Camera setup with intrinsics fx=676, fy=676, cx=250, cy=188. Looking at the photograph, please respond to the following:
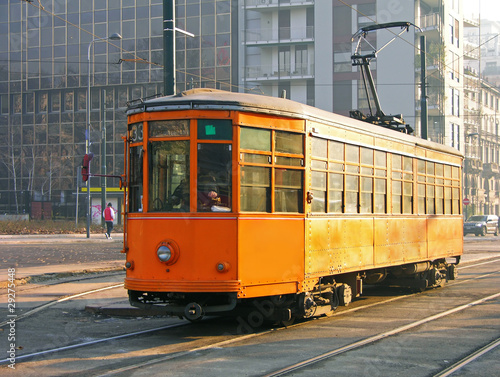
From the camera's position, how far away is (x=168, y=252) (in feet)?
25.5

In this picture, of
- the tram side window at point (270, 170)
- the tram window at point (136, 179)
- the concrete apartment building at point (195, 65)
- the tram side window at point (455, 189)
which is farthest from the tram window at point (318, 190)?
the concrete apartment building at point (195, 65)

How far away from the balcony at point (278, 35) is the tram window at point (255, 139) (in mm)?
42402

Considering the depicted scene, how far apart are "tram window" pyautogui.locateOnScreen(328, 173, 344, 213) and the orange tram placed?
1 centimetres

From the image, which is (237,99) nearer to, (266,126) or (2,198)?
(266,126)

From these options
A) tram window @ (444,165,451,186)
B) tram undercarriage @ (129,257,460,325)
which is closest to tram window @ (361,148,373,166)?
tram undercarriage @ (129,257,460,325)

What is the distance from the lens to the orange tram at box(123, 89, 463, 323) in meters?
7.82

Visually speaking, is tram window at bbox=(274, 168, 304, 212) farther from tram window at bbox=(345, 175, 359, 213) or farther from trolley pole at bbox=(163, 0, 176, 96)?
trolley pole at bbox=(163, 0, 176, 96)

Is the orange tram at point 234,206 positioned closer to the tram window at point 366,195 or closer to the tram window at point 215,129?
the tram window at point 215,129

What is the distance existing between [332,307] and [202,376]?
3.80 meters

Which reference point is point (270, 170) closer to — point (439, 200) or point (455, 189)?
point (439, 200)

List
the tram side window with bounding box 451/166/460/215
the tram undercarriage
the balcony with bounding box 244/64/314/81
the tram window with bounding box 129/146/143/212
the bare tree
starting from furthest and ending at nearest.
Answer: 1. the bare tree
2. the balcony with bounding box 244/64/314/81
3. the tram side window with bounding box 451/166/460/215
4. the tram window with bounding box 129/146/143/212
5. the tram undercarriage

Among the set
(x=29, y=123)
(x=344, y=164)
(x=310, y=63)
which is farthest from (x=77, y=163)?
(x=344, y=164)

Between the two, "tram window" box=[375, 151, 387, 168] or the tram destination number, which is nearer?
the tram destination number

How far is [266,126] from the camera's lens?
324 inches
